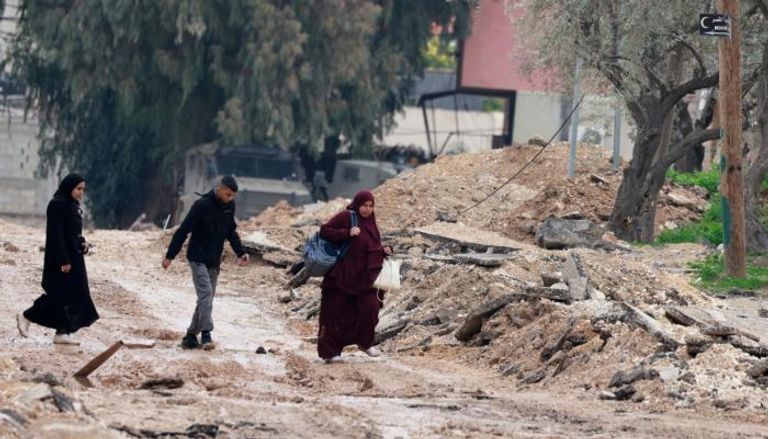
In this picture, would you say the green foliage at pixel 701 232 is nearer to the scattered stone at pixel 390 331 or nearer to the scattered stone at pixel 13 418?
the scattered stone at pixel 390 331

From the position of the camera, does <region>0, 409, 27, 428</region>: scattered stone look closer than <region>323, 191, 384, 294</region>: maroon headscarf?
Yes

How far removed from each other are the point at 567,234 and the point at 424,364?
10.7 meters

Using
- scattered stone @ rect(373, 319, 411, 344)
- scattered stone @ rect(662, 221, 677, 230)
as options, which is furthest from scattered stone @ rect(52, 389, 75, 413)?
scattered stone @ rect(662, 221, 677, 230)

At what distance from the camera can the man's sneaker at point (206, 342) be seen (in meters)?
16.1

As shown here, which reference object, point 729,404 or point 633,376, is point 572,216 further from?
point 729,404

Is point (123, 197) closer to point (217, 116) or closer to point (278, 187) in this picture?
point (217, 116)

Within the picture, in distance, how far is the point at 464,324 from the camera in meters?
17.1

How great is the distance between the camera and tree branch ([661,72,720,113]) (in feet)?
90.6

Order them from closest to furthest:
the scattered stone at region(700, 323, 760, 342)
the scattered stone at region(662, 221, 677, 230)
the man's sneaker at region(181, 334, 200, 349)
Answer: the scattered stone at region(700, 323, 760, 342) → the man's sneaker at region(181, 334, 200, 349) → the scattered stone at region(662, 221, 677, 230)

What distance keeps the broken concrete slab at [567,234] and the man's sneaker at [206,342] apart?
1018cm

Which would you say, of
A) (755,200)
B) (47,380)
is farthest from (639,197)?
(47,380)

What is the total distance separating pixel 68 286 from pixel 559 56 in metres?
14.7

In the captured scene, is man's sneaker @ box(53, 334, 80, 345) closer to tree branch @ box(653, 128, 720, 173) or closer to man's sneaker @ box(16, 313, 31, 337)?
man's sneaker @ box(16, 313, 31, 337)

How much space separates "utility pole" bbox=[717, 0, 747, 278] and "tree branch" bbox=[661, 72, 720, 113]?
17.3 feet
